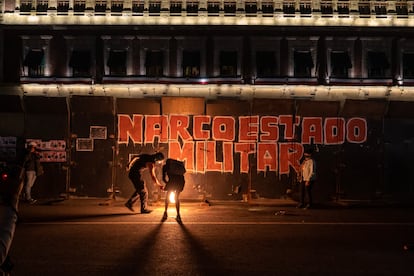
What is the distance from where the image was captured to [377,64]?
24.8 metres

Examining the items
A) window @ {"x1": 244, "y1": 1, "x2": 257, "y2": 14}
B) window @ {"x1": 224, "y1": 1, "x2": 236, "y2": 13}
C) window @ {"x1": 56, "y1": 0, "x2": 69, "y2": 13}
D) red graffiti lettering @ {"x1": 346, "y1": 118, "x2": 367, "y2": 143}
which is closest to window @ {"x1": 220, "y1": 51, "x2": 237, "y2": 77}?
window @ {"x1": 224, "y1": 1, "x2": 236, "y2": 13}

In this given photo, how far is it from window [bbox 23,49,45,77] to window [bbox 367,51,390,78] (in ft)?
47.2

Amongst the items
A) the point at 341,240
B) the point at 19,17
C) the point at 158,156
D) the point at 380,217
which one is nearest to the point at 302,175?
the point at 380,217

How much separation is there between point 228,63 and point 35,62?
8403 millimetres

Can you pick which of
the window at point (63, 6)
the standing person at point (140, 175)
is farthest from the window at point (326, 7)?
the standing person at point (140, 175)

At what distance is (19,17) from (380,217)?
1751cm

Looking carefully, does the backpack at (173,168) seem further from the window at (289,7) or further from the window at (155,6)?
the window at (289,7)

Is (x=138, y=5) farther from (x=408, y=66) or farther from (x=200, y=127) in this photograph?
(x=408, y=66)

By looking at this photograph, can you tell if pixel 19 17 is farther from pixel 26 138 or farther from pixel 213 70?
pixel 213 70

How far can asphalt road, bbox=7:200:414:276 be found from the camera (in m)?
9.24

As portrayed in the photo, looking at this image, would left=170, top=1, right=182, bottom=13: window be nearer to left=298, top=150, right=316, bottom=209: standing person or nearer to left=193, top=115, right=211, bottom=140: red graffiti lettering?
left=193, top=115, right=211, bottom=140: red graffiti lettering

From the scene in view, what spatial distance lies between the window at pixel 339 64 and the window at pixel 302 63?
1002mm

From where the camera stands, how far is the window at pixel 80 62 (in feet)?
81.1

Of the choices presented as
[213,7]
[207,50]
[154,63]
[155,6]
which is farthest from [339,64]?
[155,6]
